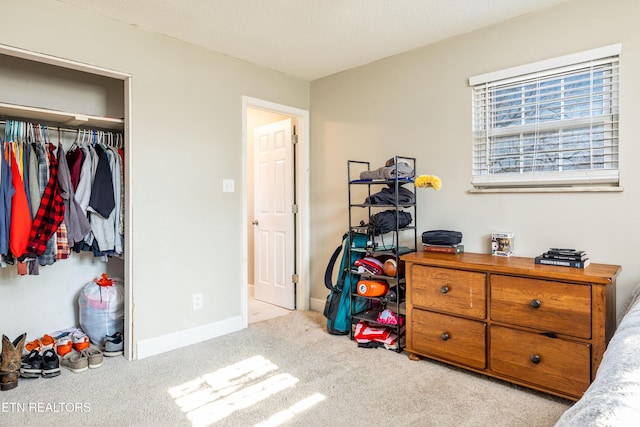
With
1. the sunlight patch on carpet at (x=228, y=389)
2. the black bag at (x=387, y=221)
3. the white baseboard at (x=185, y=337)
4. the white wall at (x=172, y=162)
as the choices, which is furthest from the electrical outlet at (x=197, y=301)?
the black bag at (x=387, y=221)

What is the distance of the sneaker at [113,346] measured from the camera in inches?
110

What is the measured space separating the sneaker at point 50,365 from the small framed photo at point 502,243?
2949 mm

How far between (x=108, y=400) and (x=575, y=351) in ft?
8.34

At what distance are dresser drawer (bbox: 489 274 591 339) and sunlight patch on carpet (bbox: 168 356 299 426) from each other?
133 centimetres

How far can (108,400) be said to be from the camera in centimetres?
219

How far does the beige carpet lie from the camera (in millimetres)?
1994

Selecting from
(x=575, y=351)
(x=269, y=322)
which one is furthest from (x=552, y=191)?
(x=269, y=322)

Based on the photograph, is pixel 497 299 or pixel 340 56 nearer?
pixel 497 299

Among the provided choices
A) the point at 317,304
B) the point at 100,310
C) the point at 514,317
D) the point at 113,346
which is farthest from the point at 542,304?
the point at 100,310

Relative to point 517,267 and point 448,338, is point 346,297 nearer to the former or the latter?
point 448,338

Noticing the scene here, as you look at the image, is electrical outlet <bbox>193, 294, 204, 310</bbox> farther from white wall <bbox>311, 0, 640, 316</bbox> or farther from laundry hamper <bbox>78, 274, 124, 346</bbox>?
white wall <bbox>311, 0, 640, 316</bbox>

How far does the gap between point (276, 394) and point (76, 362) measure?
1359 millimetres

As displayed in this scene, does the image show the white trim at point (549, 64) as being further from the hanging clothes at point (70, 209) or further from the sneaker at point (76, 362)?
the sneaker at point (76, 362)

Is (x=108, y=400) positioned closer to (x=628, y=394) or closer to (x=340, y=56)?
(x=628, y=394)
